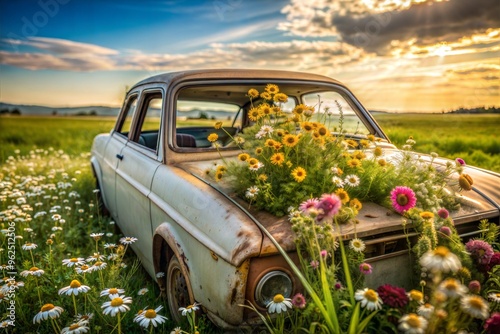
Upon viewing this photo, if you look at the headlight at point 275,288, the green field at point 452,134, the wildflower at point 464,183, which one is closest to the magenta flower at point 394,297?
the headlight at point 275,288

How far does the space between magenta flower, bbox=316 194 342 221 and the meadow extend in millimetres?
975

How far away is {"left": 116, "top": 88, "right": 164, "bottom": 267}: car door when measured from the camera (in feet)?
10.4

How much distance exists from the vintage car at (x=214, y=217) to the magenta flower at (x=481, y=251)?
0.19 meters

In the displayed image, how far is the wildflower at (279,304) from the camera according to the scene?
182 centimetres

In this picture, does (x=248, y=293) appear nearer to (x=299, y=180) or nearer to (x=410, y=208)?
(x=299, y=180)

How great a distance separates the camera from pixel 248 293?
1.94 m

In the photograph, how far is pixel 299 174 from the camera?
2311mm

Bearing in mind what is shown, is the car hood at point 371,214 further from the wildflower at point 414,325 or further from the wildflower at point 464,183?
the wildflower at point 414,325

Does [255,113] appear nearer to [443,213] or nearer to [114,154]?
[443,213]

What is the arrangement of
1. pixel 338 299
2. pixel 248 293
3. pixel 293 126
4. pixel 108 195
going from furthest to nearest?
pixel 108 195 < pixel 293 126 < pixel 248 293 < pixel 338 299

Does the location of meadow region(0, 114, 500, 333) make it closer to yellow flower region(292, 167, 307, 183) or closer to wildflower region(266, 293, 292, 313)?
wildflower region(266, 293, 292, 313)

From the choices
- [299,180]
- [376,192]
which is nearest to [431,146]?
[376,192]

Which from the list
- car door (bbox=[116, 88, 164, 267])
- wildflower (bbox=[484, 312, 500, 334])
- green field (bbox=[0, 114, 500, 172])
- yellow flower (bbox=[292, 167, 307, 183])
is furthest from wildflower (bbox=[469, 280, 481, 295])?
green field (bbox=[0, 114, 500, 172])

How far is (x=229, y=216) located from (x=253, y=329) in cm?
59
